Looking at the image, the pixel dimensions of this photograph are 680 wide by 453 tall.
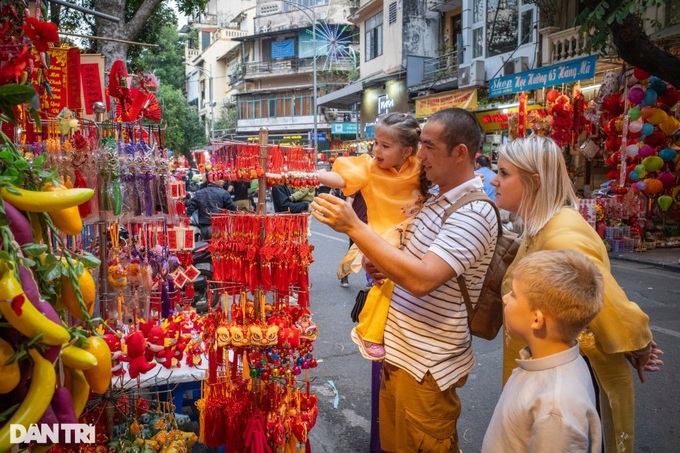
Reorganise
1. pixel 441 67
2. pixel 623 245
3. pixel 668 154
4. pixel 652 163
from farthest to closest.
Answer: pixel 441 67 → pixel 623 245 → pixel 652 163 → pixel 668 154

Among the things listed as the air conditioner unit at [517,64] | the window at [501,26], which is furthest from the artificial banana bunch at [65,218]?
the window at [501,26]

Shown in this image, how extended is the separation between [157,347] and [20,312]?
6.08ft

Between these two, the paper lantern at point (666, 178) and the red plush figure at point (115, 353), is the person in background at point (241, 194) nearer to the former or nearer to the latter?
the red plush figure at point (115, 353)

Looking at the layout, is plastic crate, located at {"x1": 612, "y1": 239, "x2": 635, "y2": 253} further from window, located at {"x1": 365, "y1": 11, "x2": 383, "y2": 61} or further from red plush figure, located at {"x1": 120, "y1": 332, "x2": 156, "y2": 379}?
window, located at {"x1": 365, "y1": 11, "x2": 383, "y2": 61}

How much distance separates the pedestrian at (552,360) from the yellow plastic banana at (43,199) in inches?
51.5

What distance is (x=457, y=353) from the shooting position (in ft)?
7.57

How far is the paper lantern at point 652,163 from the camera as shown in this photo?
1007 cm

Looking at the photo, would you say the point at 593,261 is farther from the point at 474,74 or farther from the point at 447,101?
the point at 447,101

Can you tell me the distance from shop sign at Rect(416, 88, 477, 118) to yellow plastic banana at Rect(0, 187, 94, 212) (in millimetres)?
13294

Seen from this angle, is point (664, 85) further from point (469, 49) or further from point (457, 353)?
point (457, 353)

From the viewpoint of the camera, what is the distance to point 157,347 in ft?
9.61

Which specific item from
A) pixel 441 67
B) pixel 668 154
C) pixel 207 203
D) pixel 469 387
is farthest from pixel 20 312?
pixel 441 67

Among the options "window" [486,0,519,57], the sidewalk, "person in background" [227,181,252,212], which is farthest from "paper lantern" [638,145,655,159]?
"person in background" [227,181,252,212]

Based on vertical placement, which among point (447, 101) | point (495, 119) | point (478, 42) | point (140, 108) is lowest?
point (140, 108)
